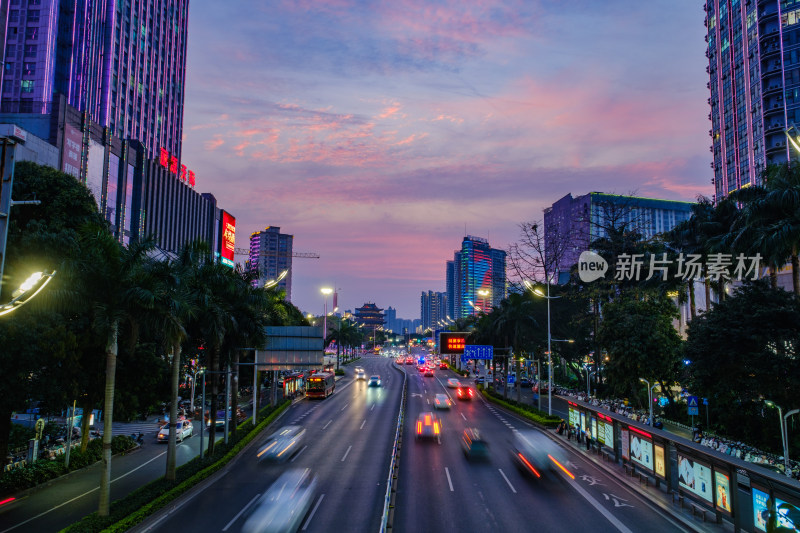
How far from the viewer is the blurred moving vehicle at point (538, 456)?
92.3 ft

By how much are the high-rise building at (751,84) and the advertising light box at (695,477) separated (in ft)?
273

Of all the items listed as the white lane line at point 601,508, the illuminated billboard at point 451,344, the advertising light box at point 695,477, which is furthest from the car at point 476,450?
the illuminated billboard at point 451,344

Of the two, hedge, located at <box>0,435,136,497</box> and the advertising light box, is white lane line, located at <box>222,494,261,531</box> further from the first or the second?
the advertising light box

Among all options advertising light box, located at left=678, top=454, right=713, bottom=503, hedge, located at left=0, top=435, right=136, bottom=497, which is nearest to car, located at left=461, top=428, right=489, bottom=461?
advertising light box, located at left=678, top=454, right=713, bottom=503

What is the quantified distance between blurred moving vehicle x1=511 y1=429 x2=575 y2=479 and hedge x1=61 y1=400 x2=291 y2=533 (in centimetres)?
1729

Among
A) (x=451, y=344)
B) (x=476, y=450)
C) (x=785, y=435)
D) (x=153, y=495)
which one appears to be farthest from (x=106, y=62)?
(x=785, y=435)

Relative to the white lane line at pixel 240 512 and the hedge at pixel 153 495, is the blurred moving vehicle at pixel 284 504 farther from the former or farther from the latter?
the hedge at pixel 153 495

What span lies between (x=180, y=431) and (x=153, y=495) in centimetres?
2041

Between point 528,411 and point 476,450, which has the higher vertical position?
point 476,450

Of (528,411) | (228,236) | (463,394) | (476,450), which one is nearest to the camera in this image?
(476,450)

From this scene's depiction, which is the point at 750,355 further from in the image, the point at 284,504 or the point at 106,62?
the point at 106,62

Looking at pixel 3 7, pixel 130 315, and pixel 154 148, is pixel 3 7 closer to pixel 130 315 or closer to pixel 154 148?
pixel 130 315

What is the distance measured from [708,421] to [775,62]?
3343 inches

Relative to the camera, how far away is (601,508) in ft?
71.0
